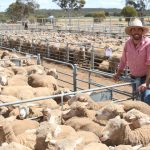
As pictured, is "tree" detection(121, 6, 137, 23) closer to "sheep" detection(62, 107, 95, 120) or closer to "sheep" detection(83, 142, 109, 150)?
"sheep" detection(62, 107, 95, 120)

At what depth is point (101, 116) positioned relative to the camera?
4.61 metres

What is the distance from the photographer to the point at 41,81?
740 centimetres

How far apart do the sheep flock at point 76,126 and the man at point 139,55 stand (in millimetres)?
452

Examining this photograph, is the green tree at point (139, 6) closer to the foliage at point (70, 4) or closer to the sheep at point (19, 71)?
the foliage at point (70, 4)

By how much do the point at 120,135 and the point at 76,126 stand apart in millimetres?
705

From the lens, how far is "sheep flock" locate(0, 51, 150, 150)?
362 cm

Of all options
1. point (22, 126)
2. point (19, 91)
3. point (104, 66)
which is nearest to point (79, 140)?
point (22, 126)

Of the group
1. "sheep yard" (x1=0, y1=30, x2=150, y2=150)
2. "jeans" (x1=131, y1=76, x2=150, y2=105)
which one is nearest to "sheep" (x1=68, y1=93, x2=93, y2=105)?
"sheep yard" (x1=0, y1=30, x2=150, y2=150)

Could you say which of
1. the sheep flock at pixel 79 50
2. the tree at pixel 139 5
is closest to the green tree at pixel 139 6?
the tree at pixel 139 5

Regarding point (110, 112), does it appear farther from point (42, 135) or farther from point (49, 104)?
point (49, 104)

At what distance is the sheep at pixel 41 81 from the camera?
736cm

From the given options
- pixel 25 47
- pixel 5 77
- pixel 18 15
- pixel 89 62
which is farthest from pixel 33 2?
pixel 5 77

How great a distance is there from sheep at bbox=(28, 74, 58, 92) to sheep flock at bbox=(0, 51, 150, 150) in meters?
0.99

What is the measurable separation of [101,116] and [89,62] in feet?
31.4
